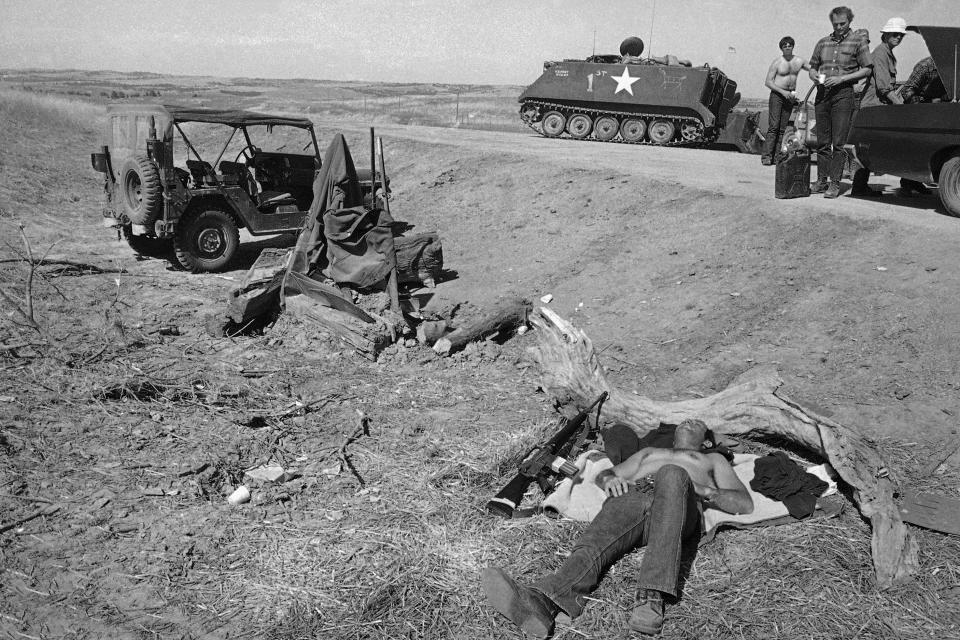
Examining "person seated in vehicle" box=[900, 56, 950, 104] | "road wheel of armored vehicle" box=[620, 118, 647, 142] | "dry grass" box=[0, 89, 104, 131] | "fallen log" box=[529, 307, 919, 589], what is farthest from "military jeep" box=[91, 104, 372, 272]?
"dry grass" box=[0, 89, 104, 131]

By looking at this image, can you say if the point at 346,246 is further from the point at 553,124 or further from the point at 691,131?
the point at 553,124

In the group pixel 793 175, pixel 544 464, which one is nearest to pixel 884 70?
pixel 793 175

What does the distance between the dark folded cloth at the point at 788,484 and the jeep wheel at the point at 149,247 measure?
875cm

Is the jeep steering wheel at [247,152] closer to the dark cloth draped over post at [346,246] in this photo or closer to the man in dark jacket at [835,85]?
the dark cloth draped over post at [346,246]

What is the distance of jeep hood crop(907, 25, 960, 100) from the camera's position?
24.9 feet

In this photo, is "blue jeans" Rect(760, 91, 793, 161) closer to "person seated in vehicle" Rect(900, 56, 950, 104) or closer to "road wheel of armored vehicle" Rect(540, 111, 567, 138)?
"person seated in vehicle" Rect(900, 56, 950, 104)

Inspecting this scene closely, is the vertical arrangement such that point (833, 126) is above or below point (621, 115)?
below

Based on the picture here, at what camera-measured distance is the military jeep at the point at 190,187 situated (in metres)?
8.98

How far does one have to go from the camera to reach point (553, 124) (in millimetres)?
20375

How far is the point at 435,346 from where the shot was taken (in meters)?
6.93

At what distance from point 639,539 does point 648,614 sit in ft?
1.70

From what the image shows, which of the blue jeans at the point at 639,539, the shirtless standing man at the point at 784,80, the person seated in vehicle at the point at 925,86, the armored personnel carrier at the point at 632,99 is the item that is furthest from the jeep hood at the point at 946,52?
the armored personnel carrier at the point at 632,99

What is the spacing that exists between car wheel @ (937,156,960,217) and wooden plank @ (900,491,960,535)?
497 centimetres

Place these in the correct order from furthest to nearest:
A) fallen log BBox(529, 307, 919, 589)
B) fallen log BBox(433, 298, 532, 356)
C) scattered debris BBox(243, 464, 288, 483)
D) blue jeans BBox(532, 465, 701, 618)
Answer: fallen log BBox(433, 298, 532, 356), scattered debris BBox(243, 464, 288, 483), fallen log BBox(529, 307, 919, 589), blue jeans BBox(532, 465, 701, 618)
